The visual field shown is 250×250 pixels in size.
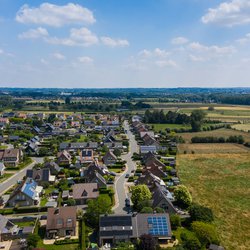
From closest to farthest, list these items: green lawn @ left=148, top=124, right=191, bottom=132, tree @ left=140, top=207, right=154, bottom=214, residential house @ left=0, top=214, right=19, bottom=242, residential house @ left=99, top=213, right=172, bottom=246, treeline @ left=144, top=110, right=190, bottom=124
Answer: residential house @ left=99, top=213, right=172, bottom=246 < residential house @ left=0, top=214, right=19, bottom=242 < tree @ left=140, top=207, right=154, bottom=214 < green lawn @ left=148, top=124, right=191, bottom=132 < treeline @ left=144, top=110, right=190, bottom=124

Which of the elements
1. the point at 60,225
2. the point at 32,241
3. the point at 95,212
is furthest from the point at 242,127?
the point at 32,241

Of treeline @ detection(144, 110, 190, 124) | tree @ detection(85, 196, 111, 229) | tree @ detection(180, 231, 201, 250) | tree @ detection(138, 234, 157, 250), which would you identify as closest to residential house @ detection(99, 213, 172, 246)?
tree @ detection(85, 196, 111, 229)

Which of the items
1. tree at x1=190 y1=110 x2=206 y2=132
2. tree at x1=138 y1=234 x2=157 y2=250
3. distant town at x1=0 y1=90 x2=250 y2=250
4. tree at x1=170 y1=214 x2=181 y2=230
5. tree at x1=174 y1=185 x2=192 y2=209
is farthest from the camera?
tree at x1=190 y1=110 x2=206 y2=132

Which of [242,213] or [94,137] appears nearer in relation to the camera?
A: [242,213]

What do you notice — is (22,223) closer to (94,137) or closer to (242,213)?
(242,213)

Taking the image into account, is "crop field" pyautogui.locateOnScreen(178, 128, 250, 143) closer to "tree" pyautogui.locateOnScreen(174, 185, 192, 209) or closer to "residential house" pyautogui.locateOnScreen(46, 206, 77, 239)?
"tree" pyautogui.locateOnScreen(174, 185, 192, 209)

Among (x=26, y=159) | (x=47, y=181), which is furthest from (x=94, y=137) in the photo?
(x=47, y=181)

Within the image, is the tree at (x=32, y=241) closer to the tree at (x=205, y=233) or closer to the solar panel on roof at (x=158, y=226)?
the solar panel on roof at (x=158, y=226)
